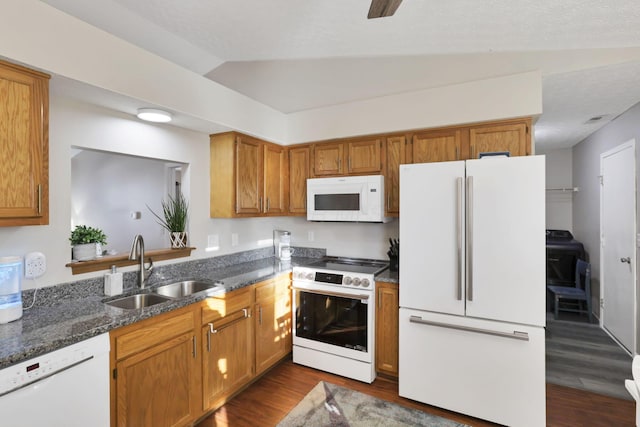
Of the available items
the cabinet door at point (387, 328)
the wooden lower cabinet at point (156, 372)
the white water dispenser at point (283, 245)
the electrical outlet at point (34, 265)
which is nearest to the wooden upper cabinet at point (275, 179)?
the white water dispenser at point (283, 245)

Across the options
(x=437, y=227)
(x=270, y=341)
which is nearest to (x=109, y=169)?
(x=270, y=341)

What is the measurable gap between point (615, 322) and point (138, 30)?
17.4 feet

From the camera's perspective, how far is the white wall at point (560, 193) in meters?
4.95

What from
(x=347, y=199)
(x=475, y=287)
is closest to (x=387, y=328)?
(x=475, y=287)

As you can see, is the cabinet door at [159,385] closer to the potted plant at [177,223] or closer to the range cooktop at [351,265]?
the potted plant at [177,223]

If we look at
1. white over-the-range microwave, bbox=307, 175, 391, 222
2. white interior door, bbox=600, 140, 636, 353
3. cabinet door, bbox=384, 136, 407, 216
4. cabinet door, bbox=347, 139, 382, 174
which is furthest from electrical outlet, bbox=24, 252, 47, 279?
white interior door, bbox=600, 140, 636, 353

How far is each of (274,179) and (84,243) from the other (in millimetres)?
1775

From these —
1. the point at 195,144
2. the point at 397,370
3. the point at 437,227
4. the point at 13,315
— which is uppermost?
the point at 195,144

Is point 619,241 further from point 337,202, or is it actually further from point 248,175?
point 248,175

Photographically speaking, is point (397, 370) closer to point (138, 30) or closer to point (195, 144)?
point (195, 144)

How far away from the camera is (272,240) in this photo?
12.4 feet

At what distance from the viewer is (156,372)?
1.81 meters

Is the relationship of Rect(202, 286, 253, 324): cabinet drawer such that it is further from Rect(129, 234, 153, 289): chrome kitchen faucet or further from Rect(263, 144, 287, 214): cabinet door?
Rect(263, 144, 287, 214): cabinet door

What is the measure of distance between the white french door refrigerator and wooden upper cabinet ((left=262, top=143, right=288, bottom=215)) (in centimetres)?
143
